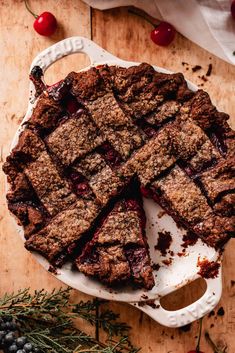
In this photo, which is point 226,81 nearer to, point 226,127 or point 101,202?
point 226,127

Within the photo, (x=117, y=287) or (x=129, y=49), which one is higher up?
(x=129, y=49)

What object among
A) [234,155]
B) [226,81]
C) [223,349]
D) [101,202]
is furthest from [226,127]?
[223,349]

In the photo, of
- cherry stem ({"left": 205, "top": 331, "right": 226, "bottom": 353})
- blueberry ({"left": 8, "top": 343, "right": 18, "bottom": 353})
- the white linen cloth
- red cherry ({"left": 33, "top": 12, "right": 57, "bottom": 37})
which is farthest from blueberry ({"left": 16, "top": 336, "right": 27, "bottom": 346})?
the white linen cloth

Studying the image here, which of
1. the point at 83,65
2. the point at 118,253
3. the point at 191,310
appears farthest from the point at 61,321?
the point at 83,65

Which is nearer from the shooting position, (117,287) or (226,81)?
(117,287)

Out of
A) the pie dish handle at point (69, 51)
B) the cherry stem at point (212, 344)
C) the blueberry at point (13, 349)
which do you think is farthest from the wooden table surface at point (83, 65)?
the blueberry at point (13, 349)

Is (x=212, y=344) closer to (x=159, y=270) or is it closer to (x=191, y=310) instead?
(x=191, y=310)

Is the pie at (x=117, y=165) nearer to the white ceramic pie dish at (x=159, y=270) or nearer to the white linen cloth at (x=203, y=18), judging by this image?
the white ceramic pie dish at (x=159, y=270)
